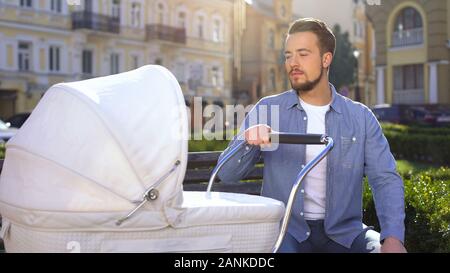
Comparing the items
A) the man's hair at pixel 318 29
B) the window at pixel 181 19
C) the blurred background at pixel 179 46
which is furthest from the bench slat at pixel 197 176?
the window at pixel 181 19

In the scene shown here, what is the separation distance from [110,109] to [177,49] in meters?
38.8

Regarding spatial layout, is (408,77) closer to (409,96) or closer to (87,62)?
(409,96)

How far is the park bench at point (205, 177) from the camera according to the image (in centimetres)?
572

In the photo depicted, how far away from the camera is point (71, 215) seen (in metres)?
2.55

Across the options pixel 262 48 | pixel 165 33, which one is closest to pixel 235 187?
pixel 165 33

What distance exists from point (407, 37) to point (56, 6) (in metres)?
17.9

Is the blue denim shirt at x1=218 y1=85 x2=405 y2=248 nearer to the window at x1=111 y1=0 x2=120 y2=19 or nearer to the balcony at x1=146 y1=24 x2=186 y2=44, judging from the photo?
the window at x1=111 y1=0 x2=120 y2=19

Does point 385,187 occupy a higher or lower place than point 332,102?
lower

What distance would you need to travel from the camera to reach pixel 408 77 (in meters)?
35.6

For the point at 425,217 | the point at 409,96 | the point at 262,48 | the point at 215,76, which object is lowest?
the point at 425,217

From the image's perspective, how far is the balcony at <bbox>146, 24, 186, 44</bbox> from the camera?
38.8 metres

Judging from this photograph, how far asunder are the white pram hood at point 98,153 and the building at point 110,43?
21.6 meters

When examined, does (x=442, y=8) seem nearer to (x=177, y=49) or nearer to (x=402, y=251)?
(x=177, y=49)

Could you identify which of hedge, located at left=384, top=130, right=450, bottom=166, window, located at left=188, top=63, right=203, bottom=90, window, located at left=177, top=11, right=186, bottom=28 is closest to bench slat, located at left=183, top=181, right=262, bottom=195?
hedge, located at left=384, top=130, right=450, bottom=166
